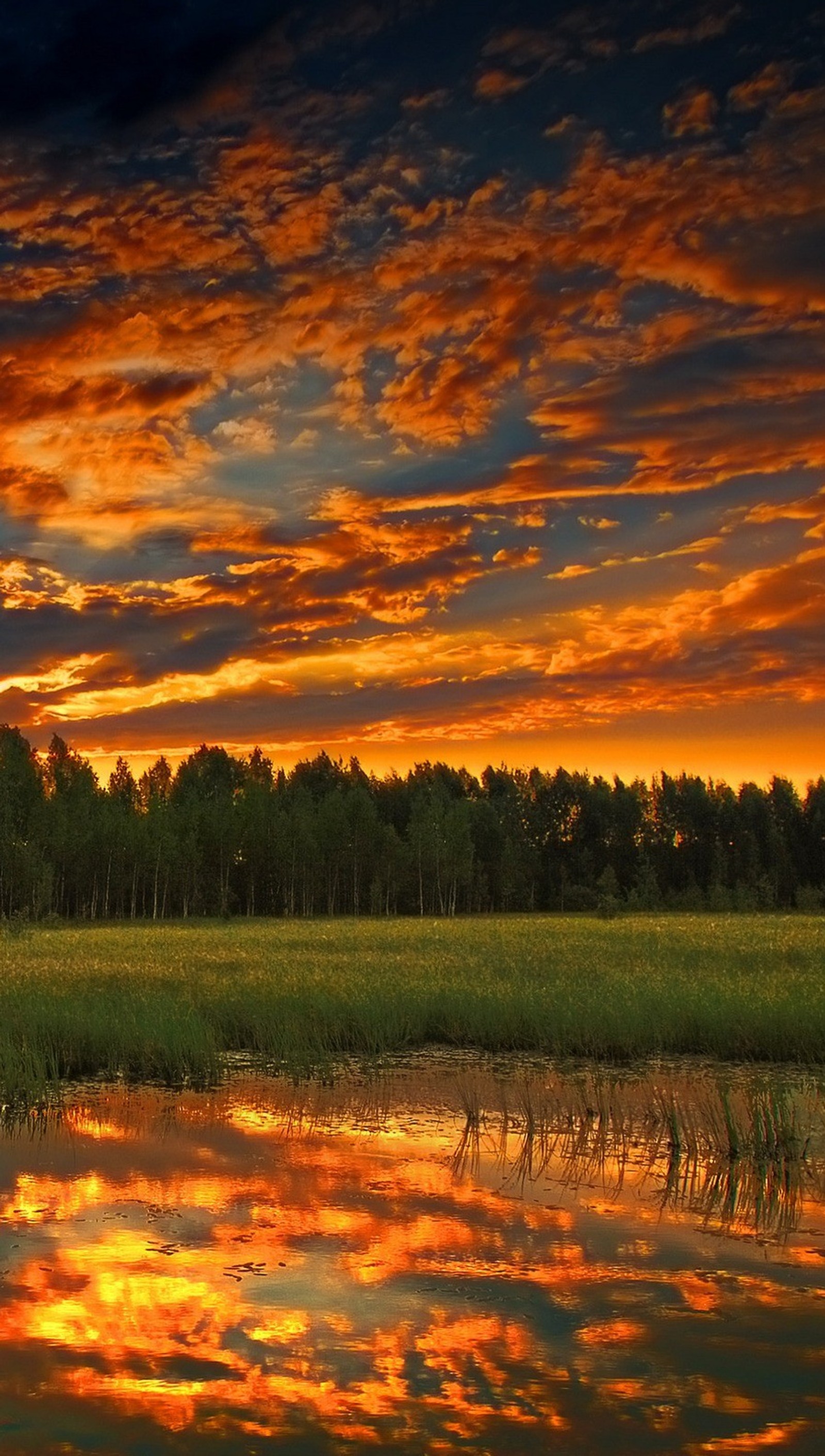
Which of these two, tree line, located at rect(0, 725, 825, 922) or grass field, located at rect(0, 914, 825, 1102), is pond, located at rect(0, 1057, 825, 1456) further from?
tree line, located at rect(0, 725, 825, 922)

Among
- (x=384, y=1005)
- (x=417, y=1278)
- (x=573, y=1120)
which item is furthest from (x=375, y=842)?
(x=417, y=1278)

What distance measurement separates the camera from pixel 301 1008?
21.7 meters

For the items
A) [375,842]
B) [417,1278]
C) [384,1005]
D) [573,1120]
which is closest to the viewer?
[417,1278]

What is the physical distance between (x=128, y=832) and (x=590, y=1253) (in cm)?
8328

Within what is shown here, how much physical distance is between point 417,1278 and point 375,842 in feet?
305

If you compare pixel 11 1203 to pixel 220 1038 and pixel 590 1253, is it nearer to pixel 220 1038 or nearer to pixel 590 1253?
pixel 590 1253

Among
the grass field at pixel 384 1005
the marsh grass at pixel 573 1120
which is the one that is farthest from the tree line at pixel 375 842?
the marsh grass at pixel 573 1120

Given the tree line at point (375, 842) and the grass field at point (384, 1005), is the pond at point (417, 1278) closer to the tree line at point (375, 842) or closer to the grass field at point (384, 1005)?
the grass field at point (384, 1005)

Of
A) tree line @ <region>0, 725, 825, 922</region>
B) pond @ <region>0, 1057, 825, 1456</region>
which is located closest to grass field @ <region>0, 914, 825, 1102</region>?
pond @ <region>0, 1057, 825, 1456</region>

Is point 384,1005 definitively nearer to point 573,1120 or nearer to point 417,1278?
point 573,1120

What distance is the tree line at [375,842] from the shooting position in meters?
88.6

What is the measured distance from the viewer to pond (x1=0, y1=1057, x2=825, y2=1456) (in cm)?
665

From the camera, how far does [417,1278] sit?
29.5 ft

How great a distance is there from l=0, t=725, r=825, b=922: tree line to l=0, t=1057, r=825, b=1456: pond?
198 ft
